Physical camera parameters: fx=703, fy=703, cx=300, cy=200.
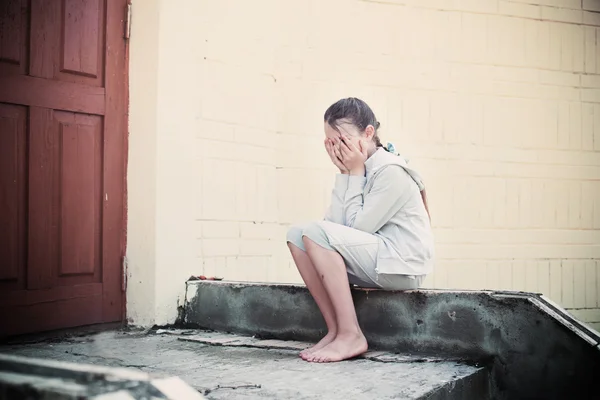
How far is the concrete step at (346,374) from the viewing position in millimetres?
2477

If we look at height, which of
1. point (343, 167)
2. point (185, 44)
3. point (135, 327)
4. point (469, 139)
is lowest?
point (135, 327)

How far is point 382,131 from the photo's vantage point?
17.7ft

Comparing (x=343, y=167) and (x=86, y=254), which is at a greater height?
(x=343, y=167)

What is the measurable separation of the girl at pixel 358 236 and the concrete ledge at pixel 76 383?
68.0 inches

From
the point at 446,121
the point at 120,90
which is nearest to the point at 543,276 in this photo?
the point at 446,121

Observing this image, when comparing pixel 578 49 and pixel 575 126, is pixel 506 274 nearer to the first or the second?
pixel 575 126

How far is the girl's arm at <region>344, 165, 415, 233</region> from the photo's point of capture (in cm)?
321

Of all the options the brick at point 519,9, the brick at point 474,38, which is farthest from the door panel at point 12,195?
the brick at point 519,9

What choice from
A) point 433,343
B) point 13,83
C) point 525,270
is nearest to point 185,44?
point 13,83

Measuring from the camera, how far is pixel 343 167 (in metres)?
3.41

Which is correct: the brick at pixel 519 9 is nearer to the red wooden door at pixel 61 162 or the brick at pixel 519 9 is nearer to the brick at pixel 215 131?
the brick at pixel 215 131

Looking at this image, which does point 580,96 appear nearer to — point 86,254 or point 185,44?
point 185,44

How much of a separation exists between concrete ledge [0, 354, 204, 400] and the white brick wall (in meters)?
3.13

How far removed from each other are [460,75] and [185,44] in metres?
2.43
